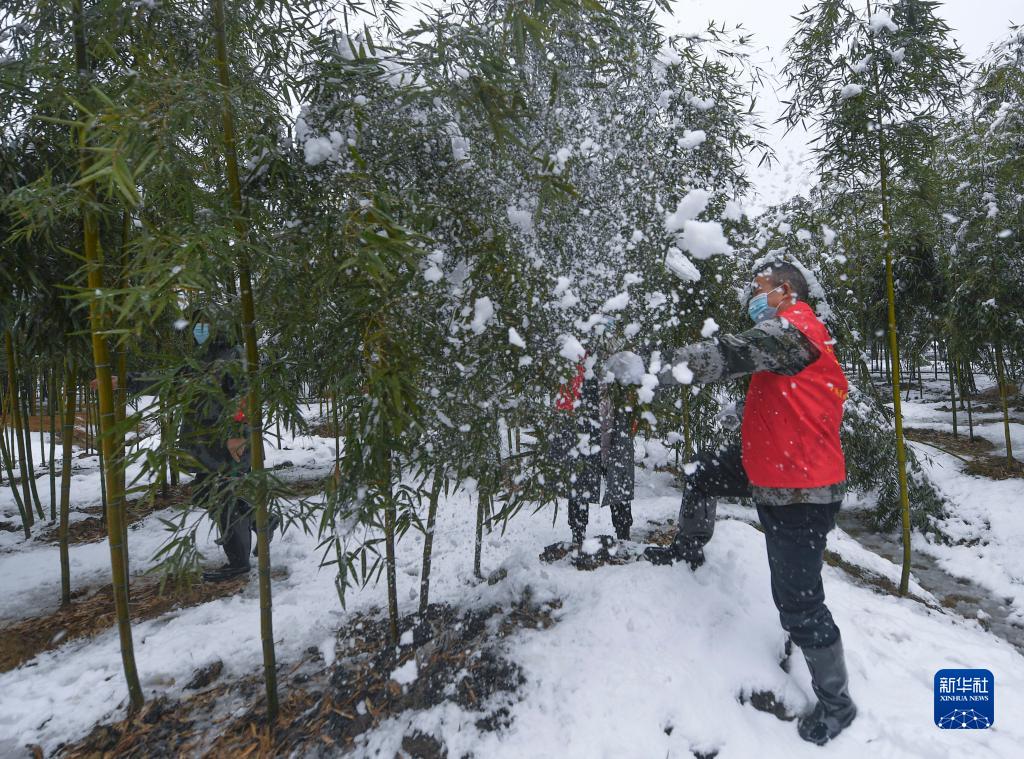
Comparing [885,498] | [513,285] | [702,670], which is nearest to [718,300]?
[513,285]

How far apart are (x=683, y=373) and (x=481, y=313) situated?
0.73 meters

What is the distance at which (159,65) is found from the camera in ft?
6.72

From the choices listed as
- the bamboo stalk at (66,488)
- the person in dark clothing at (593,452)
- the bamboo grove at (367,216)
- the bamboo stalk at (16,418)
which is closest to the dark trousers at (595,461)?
the person in dark clothing at (593,452)

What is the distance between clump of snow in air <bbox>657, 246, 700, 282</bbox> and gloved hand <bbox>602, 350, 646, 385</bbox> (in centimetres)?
36

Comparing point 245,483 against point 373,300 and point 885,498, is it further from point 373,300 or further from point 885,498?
point 885,498

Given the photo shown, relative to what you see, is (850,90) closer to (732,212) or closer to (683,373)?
(732,212)

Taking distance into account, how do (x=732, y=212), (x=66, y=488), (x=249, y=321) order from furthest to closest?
(x=66, y=488), (x=732, y=212), (x=249, y=321)

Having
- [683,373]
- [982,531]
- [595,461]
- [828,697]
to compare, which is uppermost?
[683,373]

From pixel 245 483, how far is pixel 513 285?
1217mm

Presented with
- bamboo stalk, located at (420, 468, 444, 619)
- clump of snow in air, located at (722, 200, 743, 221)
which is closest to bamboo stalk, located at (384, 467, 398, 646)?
bamboo stalk, located at (420, 468, 444, 619)

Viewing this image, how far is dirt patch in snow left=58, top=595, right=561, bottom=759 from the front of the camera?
6.67ft

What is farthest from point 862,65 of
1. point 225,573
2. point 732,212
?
point 225,573

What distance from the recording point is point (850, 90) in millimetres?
3299

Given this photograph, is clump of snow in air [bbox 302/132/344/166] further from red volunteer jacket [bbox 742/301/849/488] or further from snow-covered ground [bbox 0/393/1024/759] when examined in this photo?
snow-covered ground [bbox 0/393/1024/759]
